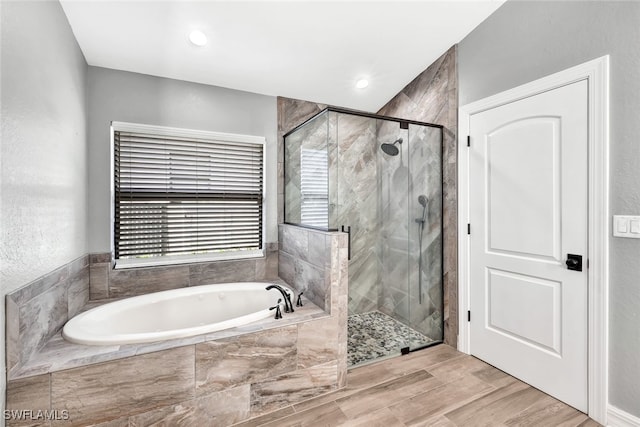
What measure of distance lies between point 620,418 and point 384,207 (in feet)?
6.43

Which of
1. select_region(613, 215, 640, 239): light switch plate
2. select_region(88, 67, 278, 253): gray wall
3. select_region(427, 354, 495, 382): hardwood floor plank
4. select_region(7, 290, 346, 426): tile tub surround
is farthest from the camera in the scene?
select_region(88, 67, 278, 253): gray wall

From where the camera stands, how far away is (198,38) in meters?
2.06

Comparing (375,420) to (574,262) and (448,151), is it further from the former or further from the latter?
(448,151)

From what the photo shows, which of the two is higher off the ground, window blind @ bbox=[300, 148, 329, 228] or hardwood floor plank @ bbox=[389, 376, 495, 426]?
window blind @ bbox=[300, 148, 329, 228]

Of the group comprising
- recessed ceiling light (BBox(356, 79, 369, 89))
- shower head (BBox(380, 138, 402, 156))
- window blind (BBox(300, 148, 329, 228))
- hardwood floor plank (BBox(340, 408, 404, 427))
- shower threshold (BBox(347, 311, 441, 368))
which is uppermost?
recessed ceiling light (BBox(356, 79, 369, 89))

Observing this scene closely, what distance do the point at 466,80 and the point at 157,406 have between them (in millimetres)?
3127

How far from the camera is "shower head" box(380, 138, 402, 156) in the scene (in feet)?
8.40

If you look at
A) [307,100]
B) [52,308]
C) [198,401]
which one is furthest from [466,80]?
[52,308]

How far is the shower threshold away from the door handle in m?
1.30

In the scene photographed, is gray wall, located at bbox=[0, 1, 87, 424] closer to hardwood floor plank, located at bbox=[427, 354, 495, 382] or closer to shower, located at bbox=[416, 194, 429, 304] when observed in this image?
hardwood floor plank, located at bbox=[427, 354, 495, 382]

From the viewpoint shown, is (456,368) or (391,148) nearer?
(456,368)

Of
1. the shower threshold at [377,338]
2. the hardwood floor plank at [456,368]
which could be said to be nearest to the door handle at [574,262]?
the hardwood floor plank at [456,368]

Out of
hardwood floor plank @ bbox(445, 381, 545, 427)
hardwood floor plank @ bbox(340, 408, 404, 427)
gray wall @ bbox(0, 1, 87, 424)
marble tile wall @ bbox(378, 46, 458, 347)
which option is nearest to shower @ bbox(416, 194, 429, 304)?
marble tile wall @ bbox(378, 46, 458, 347)

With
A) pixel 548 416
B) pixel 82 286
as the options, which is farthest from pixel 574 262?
pixel 82 286
